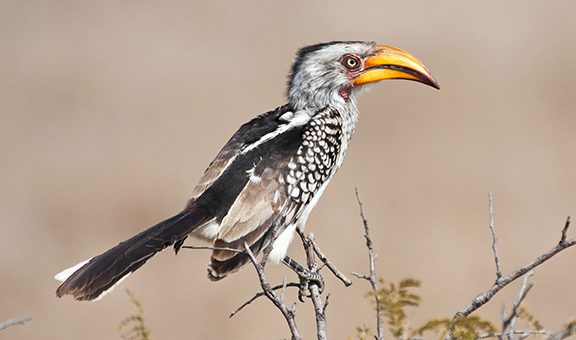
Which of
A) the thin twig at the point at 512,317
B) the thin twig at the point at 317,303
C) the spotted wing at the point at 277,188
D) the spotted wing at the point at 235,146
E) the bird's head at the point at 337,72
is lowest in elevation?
the thin twig at the point at 512,317

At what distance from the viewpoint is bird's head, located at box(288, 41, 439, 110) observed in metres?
4.75

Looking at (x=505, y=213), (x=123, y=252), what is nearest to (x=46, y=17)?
(x=505, y=213)

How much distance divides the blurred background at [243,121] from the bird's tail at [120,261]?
3.28 metres

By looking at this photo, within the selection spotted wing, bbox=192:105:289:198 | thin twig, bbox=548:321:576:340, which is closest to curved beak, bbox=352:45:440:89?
spotted wing, bbox=192:105:289:198

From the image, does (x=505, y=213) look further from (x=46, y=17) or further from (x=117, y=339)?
(x=46, y=17)

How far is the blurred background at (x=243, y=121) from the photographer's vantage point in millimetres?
8445

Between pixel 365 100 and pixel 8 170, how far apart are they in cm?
339

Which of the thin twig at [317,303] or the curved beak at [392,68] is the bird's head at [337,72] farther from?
the thin twig at [317,303]

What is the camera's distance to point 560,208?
9250 millimetres

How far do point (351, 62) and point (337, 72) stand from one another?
0.08 metres

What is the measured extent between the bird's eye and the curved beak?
35 mm

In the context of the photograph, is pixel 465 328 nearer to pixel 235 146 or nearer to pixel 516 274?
pixel 516 274

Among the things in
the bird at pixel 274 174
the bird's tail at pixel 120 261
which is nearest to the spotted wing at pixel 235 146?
the bird at pixel 274 174

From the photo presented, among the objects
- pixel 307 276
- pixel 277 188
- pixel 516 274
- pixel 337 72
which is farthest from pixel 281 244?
pixel 516 274
